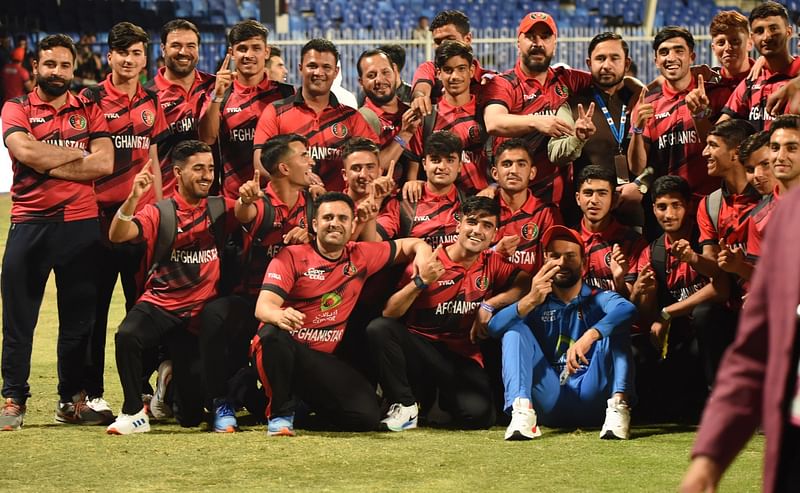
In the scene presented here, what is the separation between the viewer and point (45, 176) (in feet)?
21.8

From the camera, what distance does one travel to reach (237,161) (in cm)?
752

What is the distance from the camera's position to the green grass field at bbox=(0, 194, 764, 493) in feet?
17.5

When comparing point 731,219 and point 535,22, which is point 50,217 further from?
point 731,219

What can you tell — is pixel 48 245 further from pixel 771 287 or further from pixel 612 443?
pixel 771 287

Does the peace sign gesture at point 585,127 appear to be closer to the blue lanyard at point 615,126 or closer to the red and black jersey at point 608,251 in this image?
the blue lanyard at point 615,126

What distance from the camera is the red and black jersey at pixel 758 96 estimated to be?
22.3 ft

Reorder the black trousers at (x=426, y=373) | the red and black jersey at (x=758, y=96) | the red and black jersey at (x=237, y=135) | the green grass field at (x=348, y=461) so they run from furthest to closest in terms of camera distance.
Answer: the red and black jersey at (x=237, y=135), the red and black jersey at (x=758, y=96), the black trousers at (x=426, y=373), the green grass field at (x=348, y=461)

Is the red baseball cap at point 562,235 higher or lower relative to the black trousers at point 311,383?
higher

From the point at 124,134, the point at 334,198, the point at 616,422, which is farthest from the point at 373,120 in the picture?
the point at 616,422

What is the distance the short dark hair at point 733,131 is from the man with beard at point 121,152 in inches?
127

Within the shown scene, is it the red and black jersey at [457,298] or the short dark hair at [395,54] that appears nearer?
the red and black jersey at [457,298]

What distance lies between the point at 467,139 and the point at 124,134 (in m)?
2.03

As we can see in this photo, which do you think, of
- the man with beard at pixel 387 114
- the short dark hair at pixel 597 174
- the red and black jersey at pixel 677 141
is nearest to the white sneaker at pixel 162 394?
the man with beard at pixel 387 114

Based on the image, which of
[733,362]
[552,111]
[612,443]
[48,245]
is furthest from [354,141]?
[733,362]
